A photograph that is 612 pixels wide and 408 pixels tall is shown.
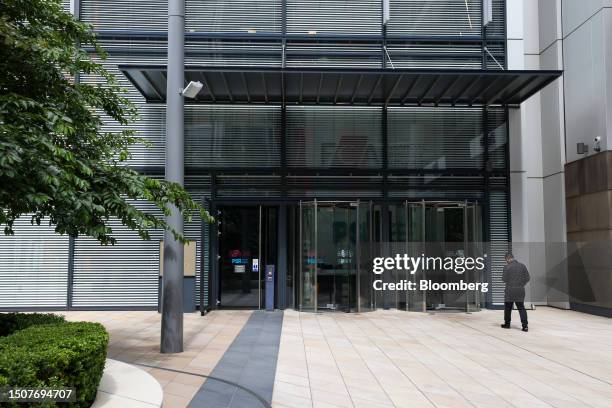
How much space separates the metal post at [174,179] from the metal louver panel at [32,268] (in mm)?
6899

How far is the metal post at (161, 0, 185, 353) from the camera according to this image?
8.88 meters

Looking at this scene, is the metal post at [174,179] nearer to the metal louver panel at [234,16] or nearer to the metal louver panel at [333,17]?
the metal louver panel at [234,16]

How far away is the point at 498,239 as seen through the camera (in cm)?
1531

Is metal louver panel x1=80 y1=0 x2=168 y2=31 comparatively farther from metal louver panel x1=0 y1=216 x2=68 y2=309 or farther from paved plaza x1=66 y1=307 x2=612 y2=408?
paved plaza x1=66 y1=307 x2=612 y2=408

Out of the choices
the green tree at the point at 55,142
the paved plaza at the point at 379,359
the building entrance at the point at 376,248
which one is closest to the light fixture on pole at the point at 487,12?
the building entrance at the point at 376,248

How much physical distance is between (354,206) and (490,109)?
498 centimetres

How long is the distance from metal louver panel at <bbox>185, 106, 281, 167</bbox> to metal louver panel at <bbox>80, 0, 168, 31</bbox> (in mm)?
2618

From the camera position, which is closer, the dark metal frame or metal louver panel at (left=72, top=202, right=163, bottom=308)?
metal louver panel at (left=72, top=202, right=163, bottom=308)

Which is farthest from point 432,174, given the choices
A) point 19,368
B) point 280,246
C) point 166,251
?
point 19,368

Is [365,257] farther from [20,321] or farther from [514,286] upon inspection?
[20,321]

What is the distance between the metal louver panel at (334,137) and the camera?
15.2 meters

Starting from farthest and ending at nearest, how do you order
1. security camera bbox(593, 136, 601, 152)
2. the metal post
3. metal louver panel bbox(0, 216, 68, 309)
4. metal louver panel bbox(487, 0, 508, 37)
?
metal louver panel bbox(487, 0, 508, 37)
metal louver panel bbox(0, 216, 68, 309)
security camera bbox(593, 136, 601, 152)
the metal post

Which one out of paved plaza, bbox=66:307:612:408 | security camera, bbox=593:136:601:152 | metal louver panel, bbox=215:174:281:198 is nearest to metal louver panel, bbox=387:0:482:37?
security camera, bbox=593:136:601:152

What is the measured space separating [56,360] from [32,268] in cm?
1132
